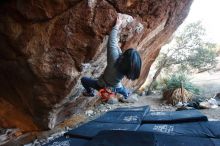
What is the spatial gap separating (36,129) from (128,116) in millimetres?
2194

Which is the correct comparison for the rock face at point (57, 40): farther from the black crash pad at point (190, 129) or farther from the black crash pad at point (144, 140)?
the black crash pad at point (190, 129)

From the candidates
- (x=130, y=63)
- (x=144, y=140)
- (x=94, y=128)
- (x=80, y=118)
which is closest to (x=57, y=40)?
(x=130, y=63)

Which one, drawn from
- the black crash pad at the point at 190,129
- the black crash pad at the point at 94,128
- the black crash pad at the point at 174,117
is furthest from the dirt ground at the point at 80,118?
the black crash pad at the point at 190,129

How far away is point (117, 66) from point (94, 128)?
2197 millimetres

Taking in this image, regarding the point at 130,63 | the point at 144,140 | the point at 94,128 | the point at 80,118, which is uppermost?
the point at 130,63

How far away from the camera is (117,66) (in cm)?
353

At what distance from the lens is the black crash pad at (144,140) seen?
13.0 ft

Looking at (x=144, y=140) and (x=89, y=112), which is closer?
(x=144, y=140)

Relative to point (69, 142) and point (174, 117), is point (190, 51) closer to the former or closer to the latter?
point (174, 117)

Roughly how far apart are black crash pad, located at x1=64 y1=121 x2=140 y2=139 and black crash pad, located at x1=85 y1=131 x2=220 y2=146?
0.56 meters

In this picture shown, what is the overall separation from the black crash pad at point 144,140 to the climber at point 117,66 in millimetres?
766

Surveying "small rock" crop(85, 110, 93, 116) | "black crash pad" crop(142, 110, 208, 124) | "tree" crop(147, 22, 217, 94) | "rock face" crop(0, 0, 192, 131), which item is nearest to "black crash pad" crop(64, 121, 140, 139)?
"black crash pad" crop(142, 110, 208, 124)

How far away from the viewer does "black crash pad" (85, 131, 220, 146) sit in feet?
13.0

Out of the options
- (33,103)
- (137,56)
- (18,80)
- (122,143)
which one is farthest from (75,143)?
(137,56)
